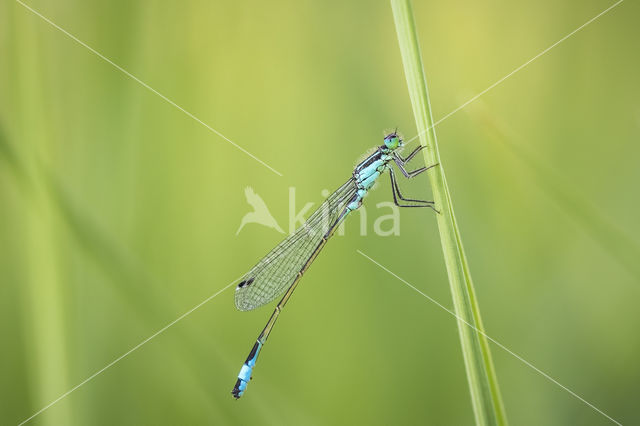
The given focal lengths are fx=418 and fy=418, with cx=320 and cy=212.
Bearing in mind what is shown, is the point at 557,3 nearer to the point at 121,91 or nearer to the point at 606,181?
the point at 606,181

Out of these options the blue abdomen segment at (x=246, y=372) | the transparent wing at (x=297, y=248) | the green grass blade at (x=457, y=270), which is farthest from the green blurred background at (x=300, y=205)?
the green grass blade at (x=457, y=270)

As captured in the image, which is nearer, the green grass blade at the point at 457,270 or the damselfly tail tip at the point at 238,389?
the green grass blade at the point at 457,270

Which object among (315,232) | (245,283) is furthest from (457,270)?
(315,232)

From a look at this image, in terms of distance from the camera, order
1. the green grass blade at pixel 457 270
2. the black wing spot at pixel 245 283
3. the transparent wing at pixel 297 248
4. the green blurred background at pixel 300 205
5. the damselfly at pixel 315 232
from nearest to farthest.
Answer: the green grass blade at pixel 457 270, the green blurred background at pixel 300 205, the black wing spot at pixel 245 283, the damselfly at pixel 315 232, the transparent wing at pixel 297 248

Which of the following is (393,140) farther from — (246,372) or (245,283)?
(246,372)

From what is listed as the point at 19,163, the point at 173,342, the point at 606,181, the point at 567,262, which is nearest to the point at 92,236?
the point at 19,163

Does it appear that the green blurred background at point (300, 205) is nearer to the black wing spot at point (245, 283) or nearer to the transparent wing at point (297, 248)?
the black wing spot at point (245, 283)
